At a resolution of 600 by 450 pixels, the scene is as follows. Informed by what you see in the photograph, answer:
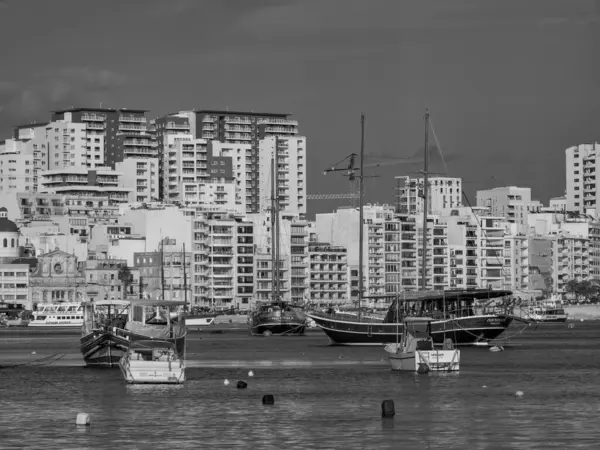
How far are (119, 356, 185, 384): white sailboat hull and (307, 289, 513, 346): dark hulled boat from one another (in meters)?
39.9

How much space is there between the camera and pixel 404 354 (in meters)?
78.9

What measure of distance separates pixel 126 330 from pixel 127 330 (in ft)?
0.63

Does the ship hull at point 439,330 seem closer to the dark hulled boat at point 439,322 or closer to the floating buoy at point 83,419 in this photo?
the dark hulled boat at point 439,322

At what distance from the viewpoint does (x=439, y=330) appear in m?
108

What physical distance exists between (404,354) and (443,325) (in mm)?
30181

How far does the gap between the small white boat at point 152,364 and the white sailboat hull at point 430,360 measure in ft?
42.8

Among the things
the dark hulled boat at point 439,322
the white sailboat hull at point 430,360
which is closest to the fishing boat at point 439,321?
the dark hulled boat at point 439,322

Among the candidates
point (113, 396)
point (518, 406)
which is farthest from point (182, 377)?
point (518, 406)

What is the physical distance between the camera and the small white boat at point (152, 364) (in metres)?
68.9

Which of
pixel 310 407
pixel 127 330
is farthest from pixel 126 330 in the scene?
pixel 310 407

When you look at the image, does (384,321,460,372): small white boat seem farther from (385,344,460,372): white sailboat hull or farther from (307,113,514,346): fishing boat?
(307,113,514,346): fishing boat

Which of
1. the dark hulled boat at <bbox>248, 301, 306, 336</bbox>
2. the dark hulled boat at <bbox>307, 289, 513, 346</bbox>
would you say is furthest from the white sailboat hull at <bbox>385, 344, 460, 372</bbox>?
the dark hulled boat at <bbox>248, 301, 306, 336</bbox>

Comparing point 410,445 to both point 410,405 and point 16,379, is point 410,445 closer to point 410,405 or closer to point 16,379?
point 410,405

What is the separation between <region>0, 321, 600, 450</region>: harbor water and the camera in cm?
4891
